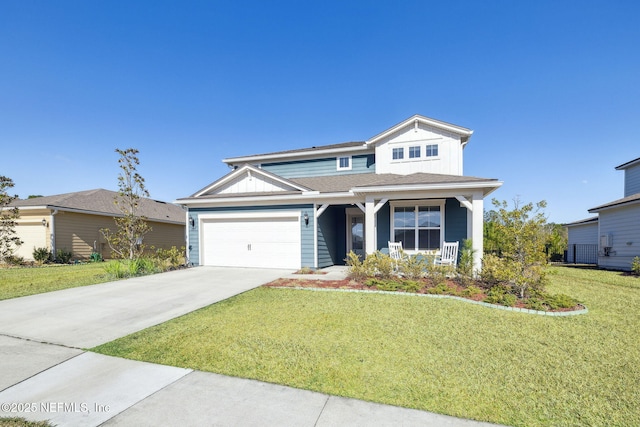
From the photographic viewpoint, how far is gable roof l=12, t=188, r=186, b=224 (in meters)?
15.3

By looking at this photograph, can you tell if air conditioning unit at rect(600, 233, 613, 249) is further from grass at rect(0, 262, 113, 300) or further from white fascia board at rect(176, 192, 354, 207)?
grass at rect(0, 262, 113, 300)

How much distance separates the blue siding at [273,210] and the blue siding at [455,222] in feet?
17.4

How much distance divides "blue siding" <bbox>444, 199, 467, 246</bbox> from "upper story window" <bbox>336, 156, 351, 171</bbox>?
579 cm

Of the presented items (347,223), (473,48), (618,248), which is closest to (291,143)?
(347,223)

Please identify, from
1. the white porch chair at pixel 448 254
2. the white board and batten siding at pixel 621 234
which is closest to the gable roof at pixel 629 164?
the white board and batten siding at pixel 621 234

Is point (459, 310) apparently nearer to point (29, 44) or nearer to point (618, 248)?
point (618, 248)

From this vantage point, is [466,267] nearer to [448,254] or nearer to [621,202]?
[448,254]

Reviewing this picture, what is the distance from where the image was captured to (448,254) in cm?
991

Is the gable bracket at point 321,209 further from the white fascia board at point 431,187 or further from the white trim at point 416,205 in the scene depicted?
the white trim at point 416,205

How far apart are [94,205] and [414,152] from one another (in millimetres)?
18957

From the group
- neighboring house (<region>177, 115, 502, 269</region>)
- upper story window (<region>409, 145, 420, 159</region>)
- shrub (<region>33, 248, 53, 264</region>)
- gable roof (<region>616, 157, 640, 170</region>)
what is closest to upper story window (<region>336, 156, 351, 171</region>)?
neighboring house (<region>177, 115, 502, 269</region>)

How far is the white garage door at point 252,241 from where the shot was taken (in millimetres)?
11812

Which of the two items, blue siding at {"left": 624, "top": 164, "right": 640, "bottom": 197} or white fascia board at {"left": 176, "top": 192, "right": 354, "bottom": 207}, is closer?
white fascia board at {"left": 176, "top": 192, "right": 354, "bottom": 207}

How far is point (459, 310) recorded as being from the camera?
5.73m
